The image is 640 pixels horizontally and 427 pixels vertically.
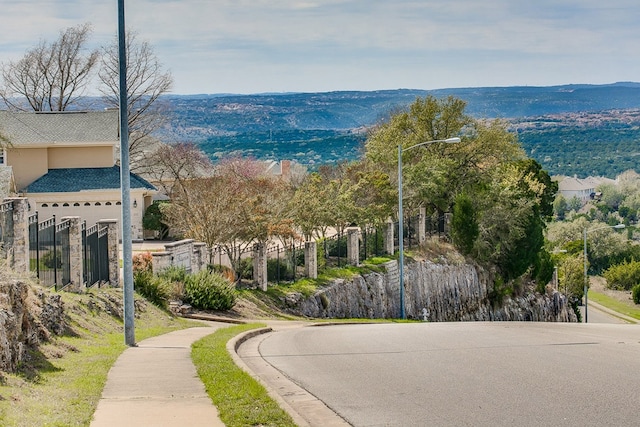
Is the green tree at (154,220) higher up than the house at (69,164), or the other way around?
the house at (69,164)

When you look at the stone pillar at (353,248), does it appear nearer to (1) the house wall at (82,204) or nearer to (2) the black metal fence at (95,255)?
(1) the house wall at (82,204)

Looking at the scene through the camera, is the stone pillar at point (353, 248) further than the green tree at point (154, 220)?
No

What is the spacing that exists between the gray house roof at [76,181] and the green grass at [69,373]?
27395 millimetres

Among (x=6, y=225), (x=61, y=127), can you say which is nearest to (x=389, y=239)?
(x=61, y=127)

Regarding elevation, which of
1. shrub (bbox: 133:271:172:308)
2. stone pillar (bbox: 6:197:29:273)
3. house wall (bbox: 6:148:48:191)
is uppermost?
house wall (bbox: 6:148:48:191)

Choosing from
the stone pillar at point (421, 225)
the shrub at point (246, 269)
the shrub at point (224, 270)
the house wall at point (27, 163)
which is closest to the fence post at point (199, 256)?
the shrub at point (224, 270)

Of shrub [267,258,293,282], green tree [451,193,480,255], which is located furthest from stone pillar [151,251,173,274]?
green tree [451,193,480,255]

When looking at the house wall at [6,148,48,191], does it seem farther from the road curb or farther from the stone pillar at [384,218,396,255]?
the road curb

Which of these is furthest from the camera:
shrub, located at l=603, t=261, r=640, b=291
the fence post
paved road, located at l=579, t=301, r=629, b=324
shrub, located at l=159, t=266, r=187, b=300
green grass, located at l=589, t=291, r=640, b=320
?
shrub, located at l=603, t=261, r=640, b=291

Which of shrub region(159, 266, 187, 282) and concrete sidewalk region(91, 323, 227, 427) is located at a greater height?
concrete sidewalk region(91, 323, 227, 427)

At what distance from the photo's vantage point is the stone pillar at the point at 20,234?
2134 centimetres

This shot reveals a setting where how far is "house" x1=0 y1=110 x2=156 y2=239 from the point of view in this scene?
162 feet

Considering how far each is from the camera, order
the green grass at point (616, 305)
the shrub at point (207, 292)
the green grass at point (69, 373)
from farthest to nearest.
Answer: the green grass at point (616, 305) → the shrub at point (207, 292) → the green grass at point (69, 373)

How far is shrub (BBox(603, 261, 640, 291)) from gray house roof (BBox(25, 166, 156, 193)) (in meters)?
58.5
